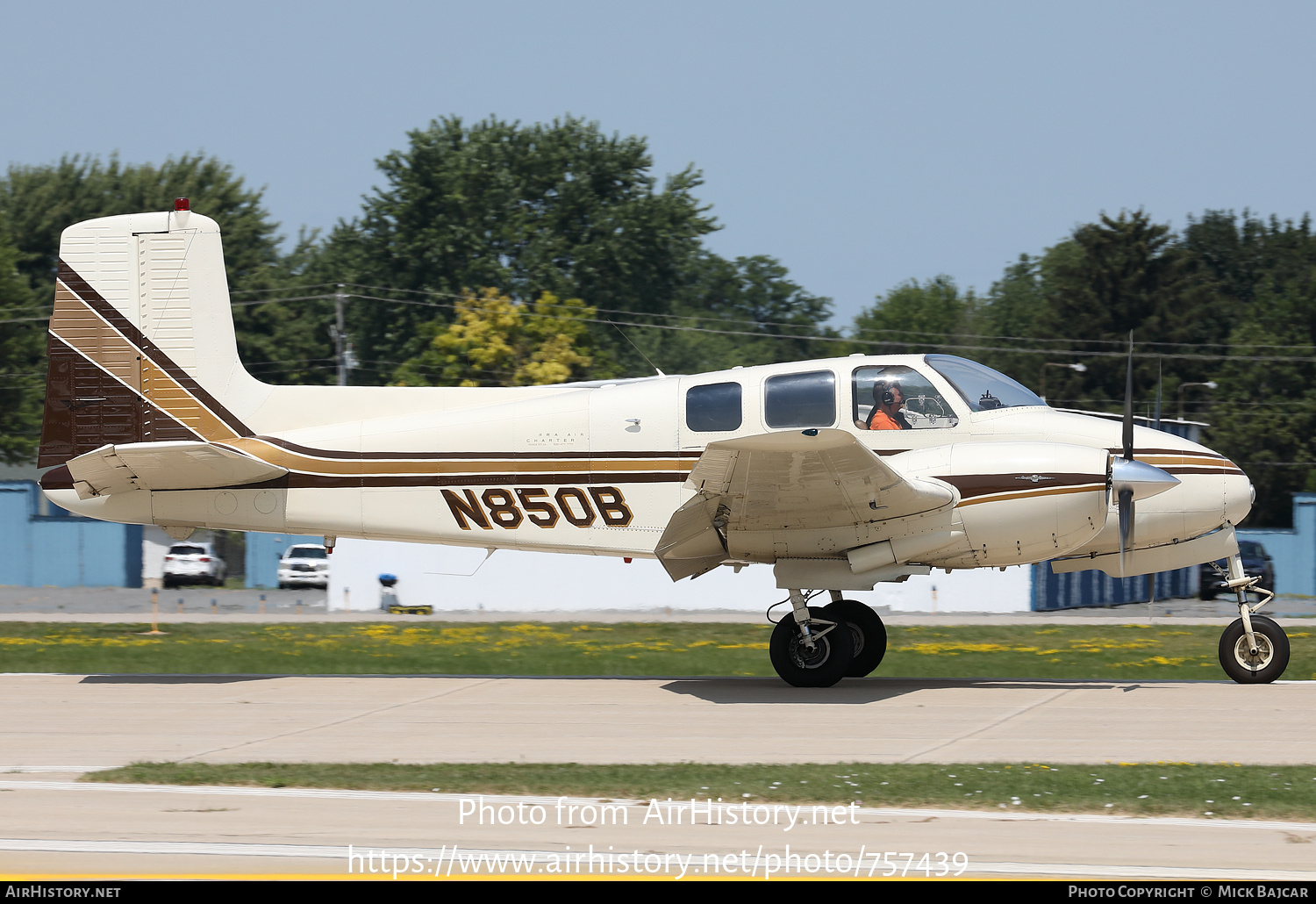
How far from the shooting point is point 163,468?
12367 mm

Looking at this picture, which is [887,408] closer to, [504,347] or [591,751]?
[591,751]

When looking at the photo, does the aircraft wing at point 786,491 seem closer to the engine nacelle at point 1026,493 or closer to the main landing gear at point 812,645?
the engine nacelle at point 1026,493

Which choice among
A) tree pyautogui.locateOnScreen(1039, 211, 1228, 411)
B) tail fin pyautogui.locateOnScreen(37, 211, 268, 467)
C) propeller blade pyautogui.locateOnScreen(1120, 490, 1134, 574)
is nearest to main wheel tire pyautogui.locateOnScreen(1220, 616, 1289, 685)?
propeller blade pyautogui.locateOnScreen(1120, 490, 1134, 574)

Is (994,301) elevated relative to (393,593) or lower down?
elevated

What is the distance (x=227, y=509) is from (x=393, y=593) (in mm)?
16022

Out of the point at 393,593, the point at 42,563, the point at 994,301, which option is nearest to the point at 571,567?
the point at 393,593

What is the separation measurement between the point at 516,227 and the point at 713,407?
49.2 metres

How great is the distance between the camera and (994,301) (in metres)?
82.8

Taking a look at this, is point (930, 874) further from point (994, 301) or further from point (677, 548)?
point (994, 301)

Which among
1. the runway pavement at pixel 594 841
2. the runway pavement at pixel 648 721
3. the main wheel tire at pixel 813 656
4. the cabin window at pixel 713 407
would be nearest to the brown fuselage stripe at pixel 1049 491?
the runway pavement at pixel 648 721

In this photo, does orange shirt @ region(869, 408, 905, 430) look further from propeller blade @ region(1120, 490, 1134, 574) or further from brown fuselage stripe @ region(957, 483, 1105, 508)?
propeller blade @ region(1120, 490, 1134, 574)

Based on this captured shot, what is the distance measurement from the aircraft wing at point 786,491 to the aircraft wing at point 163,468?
A: 164 inches

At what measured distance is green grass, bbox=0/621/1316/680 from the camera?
15.7 m

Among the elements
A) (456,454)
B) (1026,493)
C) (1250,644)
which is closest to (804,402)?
(1026,493)
